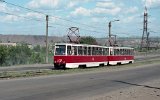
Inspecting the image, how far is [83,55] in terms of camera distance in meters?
45.1

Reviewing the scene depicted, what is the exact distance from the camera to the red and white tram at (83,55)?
4188cm

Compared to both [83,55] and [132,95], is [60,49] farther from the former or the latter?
[132,95]

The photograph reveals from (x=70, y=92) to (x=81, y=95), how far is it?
3.84 feet

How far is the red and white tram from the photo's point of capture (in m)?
41.9

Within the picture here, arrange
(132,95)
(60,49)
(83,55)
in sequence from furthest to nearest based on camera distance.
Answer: (83,55), (60,49), (132,95)

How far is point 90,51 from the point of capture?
47.6m

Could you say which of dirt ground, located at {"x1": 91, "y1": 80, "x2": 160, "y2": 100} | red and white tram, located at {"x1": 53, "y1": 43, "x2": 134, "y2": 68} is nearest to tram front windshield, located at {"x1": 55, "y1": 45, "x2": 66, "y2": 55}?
red and white tram, located at {"x1": 53, "y1": 43, "x2": 134, "y2": 68}

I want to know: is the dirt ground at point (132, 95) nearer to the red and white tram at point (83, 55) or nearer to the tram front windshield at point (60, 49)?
the red and white tram at point (83, 55)

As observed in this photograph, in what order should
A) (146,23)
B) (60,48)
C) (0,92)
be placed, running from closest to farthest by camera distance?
1. (0,92)
2. (60,48)
3. (146,23)

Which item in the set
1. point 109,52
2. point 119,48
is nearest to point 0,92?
point 109,52

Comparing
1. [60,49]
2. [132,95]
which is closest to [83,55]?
[60,49]

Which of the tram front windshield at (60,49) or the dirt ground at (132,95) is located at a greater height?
the tram front windshield at (60,49)

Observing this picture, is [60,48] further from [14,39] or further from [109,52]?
[14,39]

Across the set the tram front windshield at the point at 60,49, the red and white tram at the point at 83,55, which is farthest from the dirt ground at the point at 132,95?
the tram front windshield at the point at 60,49
